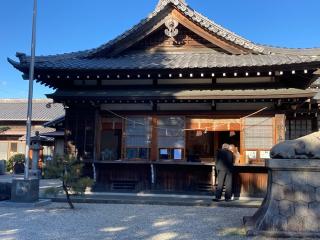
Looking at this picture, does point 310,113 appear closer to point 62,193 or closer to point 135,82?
point 135,82

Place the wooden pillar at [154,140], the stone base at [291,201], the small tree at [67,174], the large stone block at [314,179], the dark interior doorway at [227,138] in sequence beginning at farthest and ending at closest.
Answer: the dark interior doorway at [227,138]
the wooden pillar at [154,140]
the small tree at [67,174]
the large stone block at [314,179]
the stone base at [291,201]

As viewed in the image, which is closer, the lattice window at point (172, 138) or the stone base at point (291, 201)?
the stone base at point (291, 201)

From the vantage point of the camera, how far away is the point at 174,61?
12.0 m

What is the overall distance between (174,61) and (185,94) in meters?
1.31

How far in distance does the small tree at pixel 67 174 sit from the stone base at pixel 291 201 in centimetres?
453

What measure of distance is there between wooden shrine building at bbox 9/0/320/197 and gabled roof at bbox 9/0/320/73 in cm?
3

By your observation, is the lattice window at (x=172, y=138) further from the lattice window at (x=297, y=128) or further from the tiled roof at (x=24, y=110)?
the tiled roof at (x=24, y=110)

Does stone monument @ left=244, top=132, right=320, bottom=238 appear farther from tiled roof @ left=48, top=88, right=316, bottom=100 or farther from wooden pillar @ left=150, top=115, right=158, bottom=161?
wooden pillar @ left=150, top=115, right=158, bottom=161

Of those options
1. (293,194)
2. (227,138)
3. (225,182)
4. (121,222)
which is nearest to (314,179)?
(293,194)

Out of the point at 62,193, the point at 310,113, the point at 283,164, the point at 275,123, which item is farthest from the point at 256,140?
the point at 62,193

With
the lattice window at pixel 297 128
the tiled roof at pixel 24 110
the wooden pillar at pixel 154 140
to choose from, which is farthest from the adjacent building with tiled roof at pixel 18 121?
the lattice window at pixel 297 128

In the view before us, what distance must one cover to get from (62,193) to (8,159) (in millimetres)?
20311

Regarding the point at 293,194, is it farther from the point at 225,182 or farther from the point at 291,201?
the point at 225,182

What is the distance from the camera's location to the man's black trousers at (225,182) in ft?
35.4
